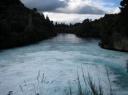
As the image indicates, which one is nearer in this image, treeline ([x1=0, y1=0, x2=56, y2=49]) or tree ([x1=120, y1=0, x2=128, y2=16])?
tree ([x1=120, y1=0, x2=128, y2=16])

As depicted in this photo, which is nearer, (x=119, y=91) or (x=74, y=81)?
(x=119, y=91)

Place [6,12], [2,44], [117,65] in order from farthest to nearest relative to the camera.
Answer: [6,12] < [2,44] < [117,65]

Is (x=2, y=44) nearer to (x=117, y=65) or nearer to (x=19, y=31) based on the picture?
(x=19, y=31)

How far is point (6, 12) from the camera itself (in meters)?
65.8

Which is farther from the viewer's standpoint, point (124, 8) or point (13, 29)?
point (13, 29)

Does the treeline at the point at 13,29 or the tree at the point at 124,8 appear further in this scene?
the treeline at the point at 13,29

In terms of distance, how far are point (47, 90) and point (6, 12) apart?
170ft

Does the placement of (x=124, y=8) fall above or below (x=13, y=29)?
above

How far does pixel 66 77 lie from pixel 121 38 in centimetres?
2439

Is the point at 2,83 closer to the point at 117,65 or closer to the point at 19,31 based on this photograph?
the point at 117,65

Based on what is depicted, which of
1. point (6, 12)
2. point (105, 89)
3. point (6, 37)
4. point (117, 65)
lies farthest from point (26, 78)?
point (6, 12)

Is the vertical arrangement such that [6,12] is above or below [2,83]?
above

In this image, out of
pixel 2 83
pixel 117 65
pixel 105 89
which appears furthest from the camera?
pixel 117 65

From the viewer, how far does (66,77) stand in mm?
21203
